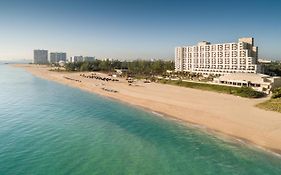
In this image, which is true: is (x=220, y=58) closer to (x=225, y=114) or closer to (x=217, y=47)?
(x=217, y=47)

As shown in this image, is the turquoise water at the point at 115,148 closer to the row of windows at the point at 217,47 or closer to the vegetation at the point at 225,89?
the vegetation at the point at 225,89

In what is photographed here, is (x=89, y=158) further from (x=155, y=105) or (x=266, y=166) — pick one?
(x=155, y=105)

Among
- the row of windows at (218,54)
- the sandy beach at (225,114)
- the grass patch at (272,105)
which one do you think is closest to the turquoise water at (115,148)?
the sandy beach at (225,114)

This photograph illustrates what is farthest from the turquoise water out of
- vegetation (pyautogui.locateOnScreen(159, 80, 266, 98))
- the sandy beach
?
vegetation (pyautogui.locateOnScreen(159, 80, 266, 98))

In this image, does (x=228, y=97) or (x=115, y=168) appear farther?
(x=228, y=97)

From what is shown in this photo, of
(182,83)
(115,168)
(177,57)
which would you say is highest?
(177,57)

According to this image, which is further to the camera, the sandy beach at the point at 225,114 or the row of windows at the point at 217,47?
the row of windows at the point at 217,47

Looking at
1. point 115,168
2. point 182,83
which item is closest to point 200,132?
point 115,168
